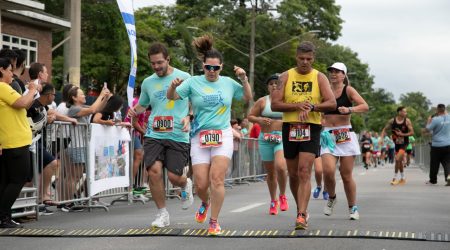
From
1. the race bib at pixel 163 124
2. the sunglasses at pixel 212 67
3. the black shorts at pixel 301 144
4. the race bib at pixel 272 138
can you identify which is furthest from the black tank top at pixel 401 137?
the sunglasses at pixel 212 67

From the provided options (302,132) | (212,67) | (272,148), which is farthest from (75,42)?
(212,67)

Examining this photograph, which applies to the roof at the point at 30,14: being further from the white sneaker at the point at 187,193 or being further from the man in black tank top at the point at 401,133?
the white sneaker at the point at 187,193

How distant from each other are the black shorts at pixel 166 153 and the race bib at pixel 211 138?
0.78 metres

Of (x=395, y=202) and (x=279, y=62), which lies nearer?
(x=395, y=202)

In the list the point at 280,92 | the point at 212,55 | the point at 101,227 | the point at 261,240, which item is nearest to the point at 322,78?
the point at 280,92

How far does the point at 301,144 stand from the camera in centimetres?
1012

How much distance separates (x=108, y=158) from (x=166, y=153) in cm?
418

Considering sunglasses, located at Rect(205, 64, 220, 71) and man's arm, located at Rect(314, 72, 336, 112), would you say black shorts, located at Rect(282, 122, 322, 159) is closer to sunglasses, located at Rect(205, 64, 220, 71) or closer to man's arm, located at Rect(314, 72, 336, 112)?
man's arm, located at Rect(314, 72, 336, 112)

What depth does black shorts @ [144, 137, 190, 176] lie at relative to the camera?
10.3 m

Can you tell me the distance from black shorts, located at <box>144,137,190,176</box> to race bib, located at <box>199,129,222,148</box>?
782mm

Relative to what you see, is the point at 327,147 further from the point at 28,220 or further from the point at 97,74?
the point at 97,74

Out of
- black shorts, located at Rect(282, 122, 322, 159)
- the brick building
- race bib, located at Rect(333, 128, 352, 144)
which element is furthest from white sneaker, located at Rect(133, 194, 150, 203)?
the brick building

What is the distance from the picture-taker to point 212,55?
9750mm

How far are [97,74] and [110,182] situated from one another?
28659 mm
